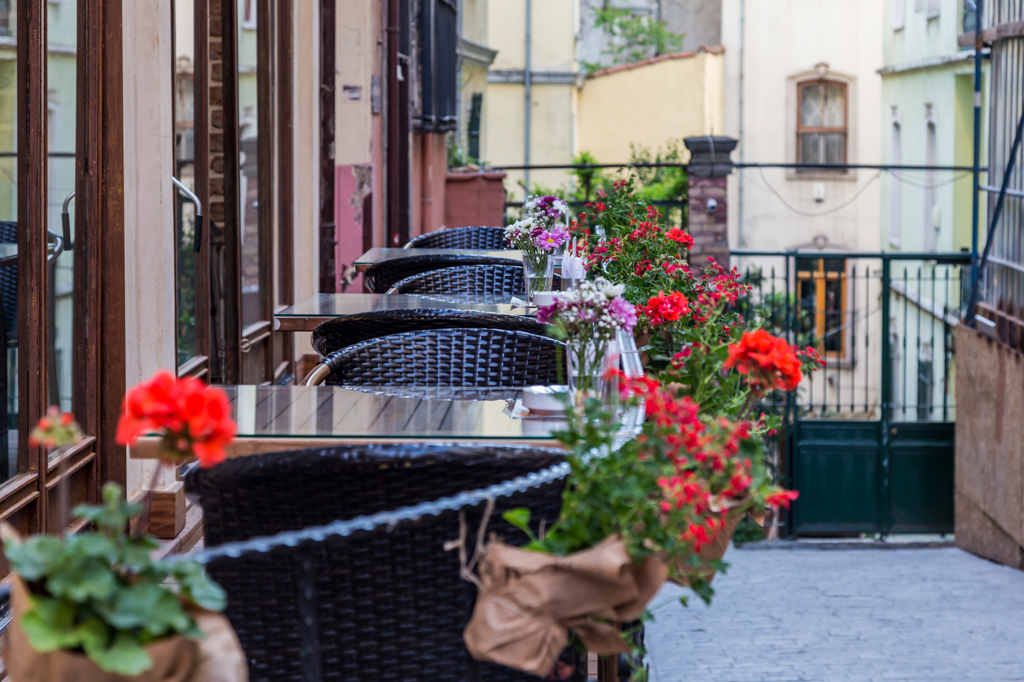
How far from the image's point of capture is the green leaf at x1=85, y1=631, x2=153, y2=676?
3.59 ft

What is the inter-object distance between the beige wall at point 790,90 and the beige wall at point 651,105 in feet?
1.38

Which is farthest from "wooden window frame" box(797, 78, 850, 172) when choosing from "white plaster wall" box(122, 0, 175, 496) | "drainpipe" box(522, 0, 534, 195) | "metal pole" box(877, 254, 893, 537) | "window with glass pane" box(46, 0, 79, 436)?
"window with glass pane" box(46, 0, 79, 436)

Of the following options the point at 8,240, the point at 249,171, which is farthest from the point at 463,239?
the point at 8,240

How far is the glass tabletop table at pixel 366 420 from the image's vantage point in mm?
2002

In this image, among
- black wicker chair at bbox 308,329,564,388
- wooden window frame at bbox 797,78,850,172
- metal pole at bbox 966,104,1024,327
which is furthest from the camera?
wooden window frame at bbox 797,78,850,172

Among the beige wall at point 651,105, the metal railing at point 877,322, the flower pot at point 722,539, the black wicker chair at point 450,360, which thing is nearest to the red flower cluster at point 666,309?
the black wicker chair at point 450,360

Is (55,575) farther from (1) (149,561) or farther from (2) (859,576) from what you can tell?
(2) (859,576)

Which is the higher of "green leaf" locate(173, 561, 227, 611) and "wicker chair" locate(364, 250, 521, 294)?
"wicker chair" locate(364, 250, 521, 294)

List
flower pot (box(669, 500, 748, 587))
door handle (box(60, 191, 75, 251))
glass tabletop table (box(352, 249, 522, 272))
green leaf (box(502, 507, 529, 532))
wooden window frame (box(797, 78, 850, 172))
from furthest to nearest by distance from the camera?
wooden window frame (box(797, 78, 850, 172)) → glass tabletop table (box(352, 249, 522, 272)) → door handle (box(60, 191, 75, 251)) → flower pot (box(669, 500, 748, 587)) → green leaf (box(502, 507, 529, 532))

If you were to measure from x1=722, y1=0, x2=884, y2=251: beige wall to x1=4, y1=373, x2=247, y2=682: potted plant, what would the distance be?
19346 mm

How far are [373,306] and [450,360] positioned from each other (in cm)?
103

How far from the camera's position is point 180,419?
1.20m

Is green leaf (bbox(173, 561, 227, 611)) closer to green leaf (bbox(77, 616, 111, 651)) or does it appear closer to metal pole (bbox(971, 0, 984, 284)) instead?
green leaf (bbox(77, 616, 111, 651))

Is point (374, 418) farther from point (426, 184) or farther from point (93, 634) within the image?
point (426, 184)
